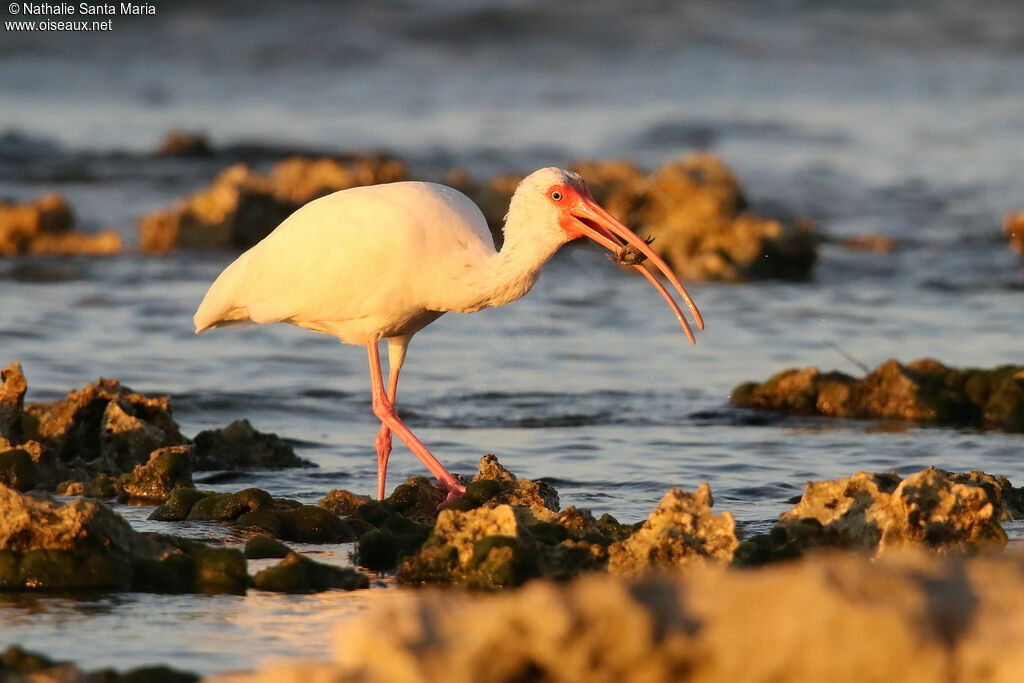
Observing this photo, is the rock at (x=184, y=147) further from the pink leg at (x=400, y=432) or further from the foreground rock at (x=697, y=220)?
the pink leg at (x=400, y=432)

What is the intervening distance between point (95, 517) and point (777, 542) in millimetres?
2527

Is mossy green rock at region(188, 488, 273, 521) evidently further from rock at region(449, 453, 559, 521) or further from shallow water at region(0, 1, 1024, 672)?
rock at region(449, 453, 559, 521)

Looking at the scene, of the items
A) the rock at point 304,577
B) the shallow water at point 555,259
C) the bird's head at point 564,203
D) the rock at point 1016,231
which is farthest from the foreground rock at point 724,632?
the rock at point 1016,231

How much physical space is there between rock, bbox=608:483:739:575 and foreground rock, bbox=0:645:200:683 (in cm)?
179

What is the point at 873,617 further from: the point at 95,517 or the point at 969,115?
the point at 969,115

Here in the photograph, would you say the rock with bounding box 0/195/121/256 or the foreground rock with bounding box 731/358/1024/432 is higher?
the rock with bounding box 0/195/121/256

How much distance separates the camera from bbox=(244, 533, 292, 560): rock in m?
5.96

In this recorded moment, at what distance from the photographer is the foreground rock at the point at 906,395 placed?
29.1 feet

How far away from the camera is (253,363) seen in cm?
1075

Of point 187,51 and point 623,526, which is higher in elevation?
point 187,51

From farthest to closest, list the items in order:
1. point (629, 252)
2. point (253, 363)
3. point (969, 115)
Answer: point (969, 115)
point (253, 363)
point (629, 252)

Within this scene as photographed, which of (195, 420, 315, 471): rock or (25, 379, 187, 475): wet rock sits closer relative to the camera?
(25, 379, 187, 475): wet rock

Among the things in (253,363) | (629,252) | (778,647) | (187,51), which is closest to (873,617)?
(778,647)

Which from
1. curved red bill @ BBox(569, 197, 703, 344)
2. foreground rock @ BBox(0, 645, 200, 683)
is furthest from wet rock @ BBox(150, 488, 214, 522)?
foreground rock @ BBox(0, 645, 200, 683)
